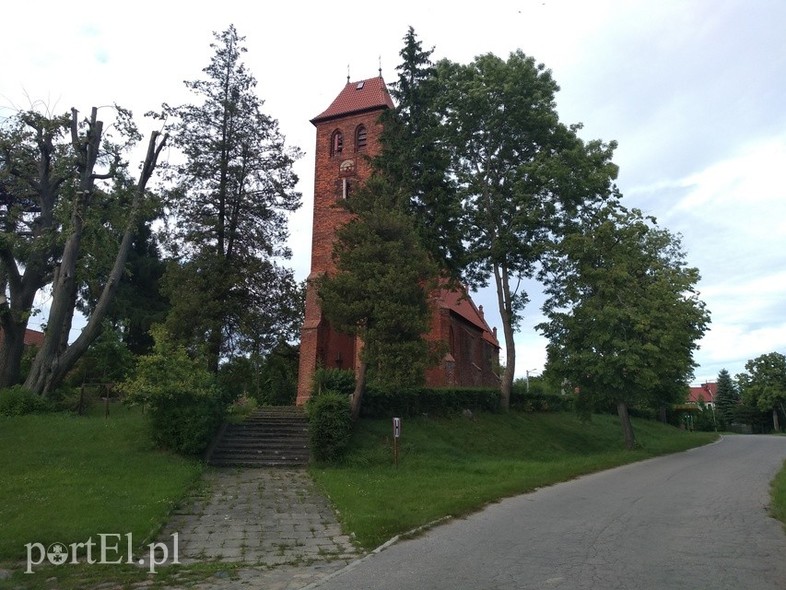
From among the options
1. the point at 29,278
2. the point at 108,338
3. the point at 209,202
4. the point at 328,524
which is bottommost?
the point at 328,524

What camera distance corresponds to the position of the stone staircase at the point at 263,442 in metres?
17.5

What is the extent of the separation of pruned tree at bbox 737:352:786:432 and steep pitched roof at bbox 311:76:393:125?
5273cm

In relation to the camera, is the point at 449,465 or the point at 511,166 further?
the point at 511,166

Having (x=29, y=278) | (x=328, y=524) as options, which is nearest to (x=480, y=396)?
(x=328, y=524)

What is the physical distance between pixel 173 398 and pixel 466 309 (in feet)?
96.7

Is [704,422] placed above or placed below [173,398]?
below

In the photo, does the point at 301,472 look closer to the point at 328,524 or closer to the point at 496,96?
the point at 328,524

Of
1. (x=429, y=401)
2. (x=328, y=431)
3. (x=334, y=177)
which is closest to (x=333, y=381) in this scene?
(x=328, y=431)

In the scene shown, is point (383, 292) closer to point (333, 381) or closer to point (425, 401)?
point (333, 381)

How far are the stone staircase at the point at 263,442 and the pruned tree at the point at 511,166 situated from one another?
36.0ft

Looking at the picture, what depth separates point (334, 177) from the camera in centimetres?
3167

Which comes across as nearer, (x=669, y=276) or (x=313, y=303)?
(x=669, y=276)

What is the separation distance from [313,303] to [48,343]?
11.2 m

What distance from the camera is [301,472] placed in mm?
16250
